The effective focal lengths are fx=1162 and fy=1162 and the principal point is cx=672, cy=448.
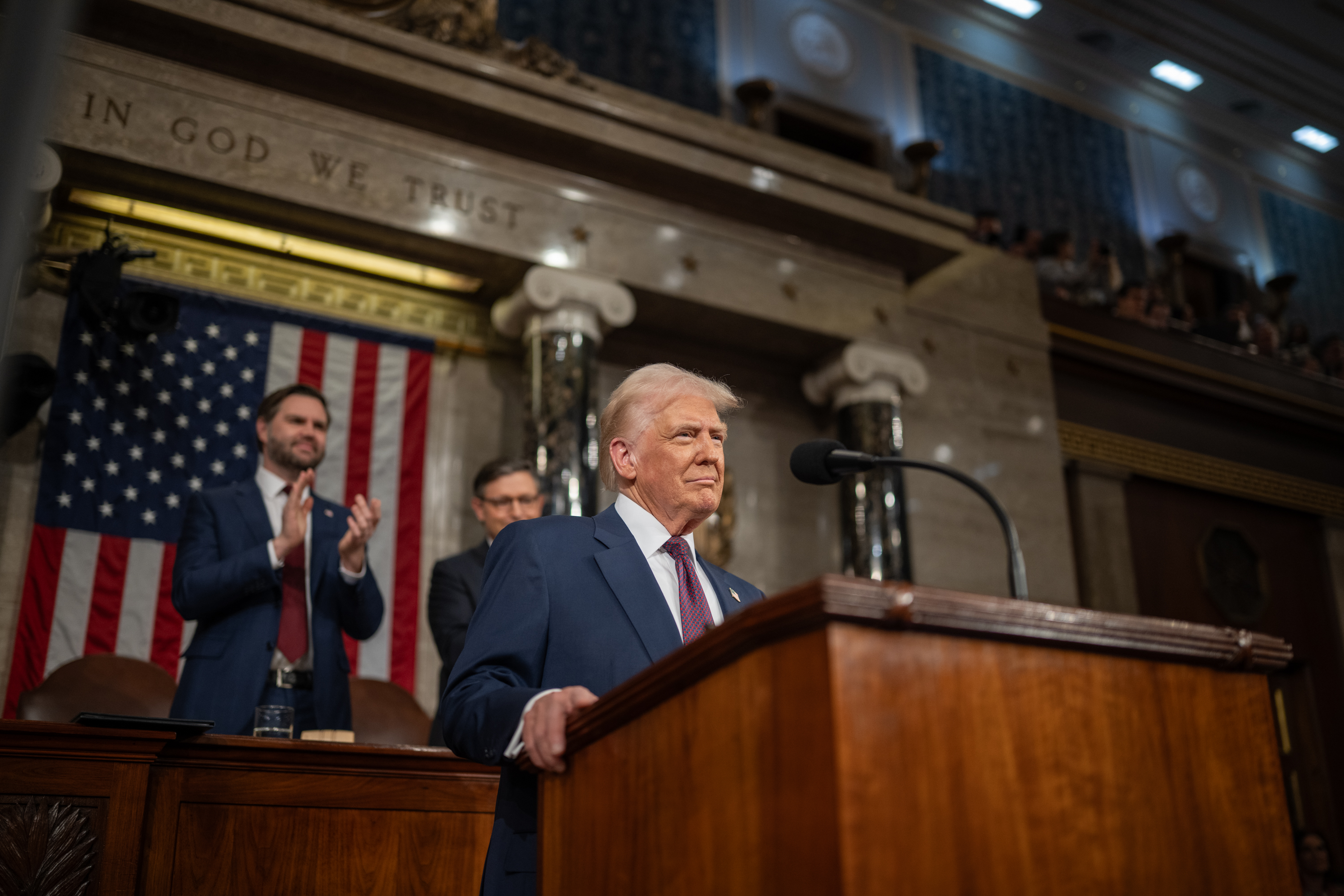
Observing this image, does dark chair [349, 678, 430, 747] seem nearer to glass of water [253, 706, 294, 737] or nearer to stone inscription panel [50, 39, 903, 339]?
glass of water [253, 706, 294, 737]

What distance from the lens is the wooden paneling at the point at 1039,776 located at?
3.74 feet

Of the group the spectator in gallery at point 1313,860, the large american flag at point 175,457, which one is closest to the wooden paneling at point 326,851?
the large american flag at point 175,457

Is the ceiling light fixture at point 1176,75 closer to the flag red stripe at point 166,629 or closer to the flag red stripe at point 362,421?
the flag red stripe at point 362,421

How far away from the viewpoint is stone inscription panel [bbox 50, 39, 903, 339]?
17.0ft

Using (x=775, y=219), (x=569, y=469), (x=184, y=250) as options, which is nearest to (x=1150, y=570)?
(x=775, y=219)

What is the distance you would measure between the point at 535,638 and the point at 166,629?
3.92m

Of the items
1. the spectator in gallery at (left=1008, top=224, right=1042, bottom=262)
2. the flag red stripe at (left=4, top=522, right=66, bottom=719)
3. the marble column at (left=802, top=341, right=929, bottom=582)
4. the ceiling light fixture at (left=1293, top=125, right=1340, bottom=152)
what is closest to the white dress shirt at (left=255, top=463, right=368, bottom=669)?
the flag red stripe at (left=4, top=522, right=66, bottom=719)

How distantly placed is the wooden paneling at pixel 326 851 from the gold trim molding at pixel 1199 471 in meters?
6.23

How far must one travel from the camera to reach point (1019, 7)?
10047 millimetres

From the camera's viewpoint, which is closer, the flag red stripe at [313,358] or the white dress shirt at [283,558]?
the white dress shirt at [283,558]

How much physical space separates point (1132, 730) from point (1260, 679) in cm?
32

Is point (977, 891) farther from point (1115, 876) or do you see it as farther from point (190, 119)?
point (190, 119)

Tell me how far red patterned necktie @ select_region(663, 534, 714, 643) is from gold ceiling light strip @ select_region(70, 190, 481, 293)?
14.1 ft

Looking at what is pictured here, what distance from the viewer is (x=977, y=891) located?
1.16m
